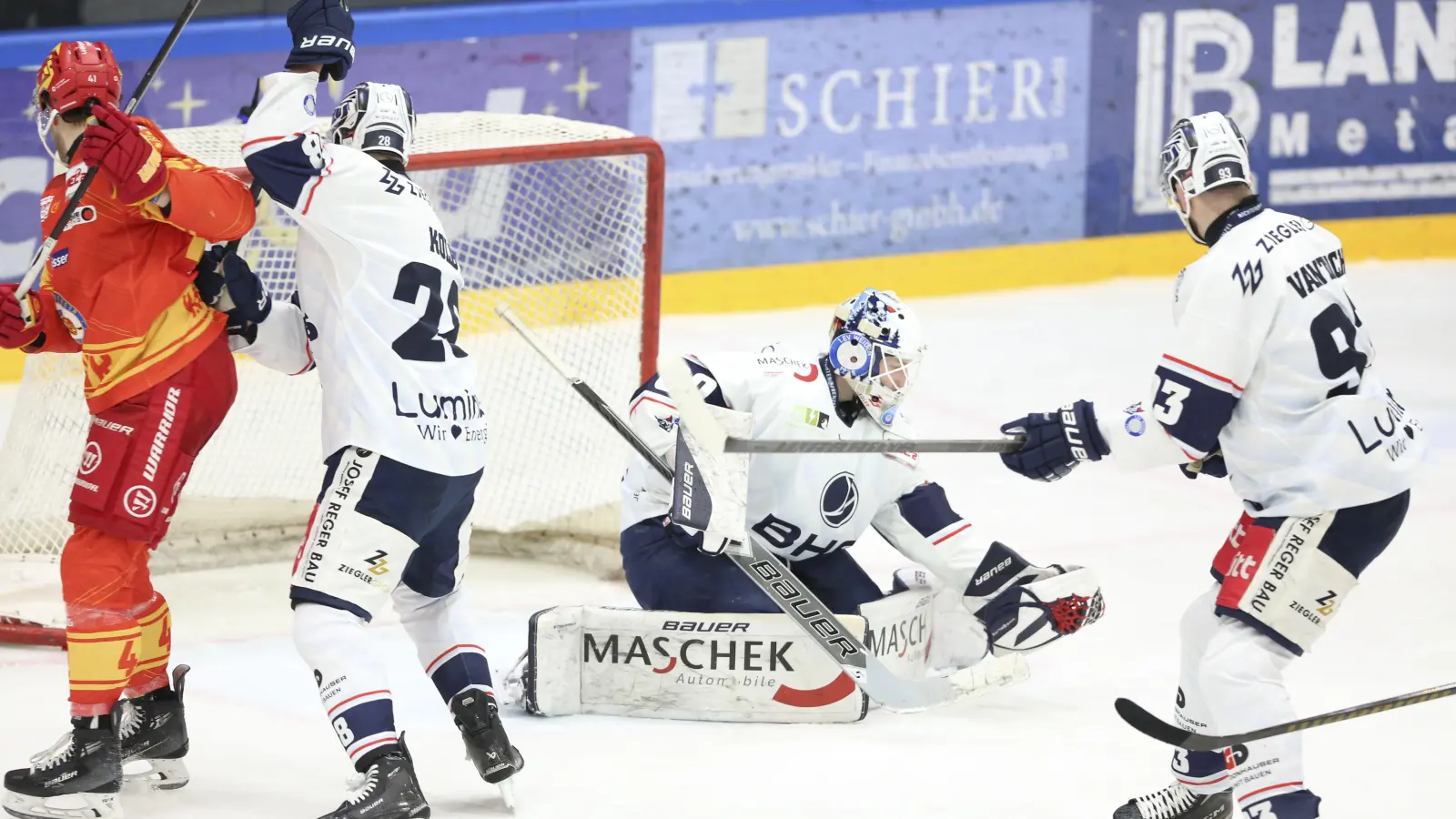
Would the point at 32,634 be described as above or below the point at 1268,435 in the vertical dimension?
below

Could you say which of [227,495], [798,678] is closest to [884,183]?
[227,495]

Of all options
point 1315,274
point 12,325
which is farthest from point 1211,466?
point 12,325

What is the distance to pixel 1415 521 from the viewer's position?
5.56 metres

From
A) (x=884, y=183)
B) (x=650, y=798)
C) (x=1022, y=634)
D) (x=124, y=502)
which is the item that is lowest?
(x=650, y=798)

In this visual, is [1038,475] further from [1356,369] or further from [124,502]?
[124,502]

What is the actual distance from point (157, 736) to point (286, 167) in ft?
3.56

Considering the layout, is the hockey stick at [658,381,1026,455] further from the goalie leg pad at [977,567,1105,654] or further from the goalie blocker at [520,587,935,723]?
the goalie leg pad at [977,567,1105,654]

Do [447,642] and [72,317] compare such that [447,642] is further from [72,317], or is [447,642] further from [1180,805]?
[1180,805]

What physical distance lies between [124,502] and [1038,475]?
1.55 m

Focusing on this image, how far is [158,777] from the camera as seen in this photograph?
3541mm

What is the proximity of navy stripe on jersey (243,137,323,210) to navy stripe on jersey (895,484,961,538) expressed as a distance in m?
1.53

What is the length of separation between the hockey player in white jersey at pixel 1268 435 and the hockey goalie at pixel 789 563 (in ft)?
2.78

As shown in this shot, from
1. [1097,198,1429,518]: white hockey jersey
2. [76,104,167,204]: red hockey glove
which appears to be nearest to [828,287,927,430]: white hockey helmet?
[1097,198,1429,518]: white hockey jersey

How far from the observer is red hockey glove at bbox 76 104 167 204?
3131mm
